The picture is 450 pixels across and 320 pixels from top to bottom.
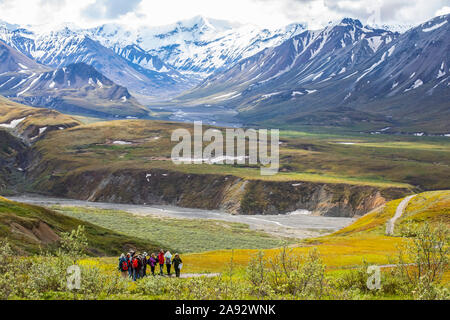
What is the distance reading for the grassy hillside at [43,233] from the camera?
68750 millimetres

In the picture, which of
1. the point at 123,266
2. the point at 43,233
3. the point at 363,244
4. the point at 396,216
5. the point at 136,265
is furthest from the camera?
the point at 396,216

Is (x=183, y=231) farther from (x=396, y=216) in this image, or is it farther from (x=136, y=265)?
(x=136, y=265)

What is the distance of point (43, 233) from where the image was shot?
77.6m

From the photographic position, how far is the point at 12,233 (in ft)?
227

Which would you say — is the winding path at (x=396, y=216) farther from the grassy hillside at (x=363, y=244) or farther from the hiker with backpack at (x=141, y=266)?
the hiker with backpack at (x=141, y=266)

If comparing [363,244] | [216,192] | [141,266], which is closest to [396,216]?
[363,244]

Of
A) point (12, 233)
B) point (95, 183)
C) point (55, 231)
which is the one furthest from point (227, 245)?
point (95, 183)

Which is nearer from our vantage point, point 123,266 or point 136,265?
point 136,265

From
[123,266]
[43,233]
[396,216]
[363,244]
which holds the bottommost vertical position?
[123,266]

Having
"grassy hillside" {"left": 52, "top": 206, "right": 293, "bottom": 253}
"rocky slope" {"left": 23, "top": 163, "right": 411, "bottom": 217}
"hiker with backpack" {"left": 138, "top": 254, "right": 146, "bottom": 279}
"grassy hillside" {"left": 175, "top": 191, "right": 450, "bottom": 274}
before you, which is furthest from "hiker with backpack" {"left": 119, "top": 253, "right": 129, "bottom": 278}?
"rocky slope" {"left": 23, "top": 163, "right": 411, "bottom": 217}

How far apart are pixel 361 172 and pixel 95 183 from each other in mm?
105318

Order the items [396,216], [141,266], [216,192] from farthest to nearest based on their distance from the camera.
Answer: [216,192] < [396,216] < [141,266]

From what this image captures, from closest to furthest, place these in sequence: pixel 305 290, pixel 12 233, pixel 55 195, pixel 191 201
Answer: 1. pixel 305 290
2. pixel 12 233
3. pixel 191 201
4. pixel 55 195

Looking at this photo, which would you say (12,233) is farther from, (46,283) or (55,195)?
(55,195)
